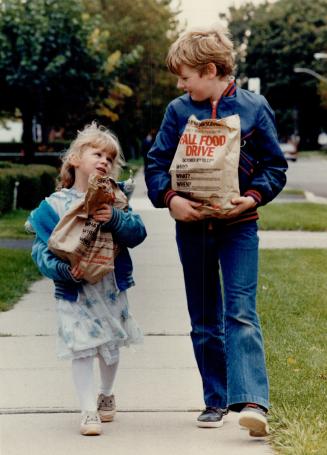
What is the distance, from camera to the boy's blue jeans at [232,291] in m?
4.80

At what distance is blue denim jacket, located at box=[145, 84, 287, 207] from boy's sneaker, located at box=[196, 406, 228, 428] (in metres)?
0.95

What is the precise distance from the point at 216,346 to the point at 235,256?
0.48 m

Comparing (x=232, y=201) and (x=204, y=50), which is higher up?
(x=204, y=50)

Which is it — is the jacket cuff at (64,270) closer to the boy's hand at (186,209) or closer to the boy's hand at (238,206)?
the boy's hand at (186,209)

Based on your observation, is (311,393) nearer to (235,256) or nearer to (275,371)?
(275,371)

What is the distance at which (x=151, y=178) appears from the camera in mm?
4926

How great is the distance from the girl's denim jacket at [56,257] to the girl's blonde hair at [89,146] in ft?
0.40

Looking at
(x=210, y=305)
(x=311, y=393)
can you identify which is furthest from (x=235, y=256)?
(x=311, y=393)

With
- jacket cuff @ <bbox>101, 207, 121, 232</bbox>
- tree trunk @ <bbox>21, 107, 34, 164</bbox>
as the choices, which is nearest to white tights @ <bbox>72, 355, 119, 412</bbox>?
jacket cuff @ <bbox>101, 207, 121, 232</bbox>

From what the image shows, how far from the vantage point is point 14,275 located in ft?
34.1

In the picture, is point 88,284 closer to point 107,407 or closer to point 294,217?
point 107,407

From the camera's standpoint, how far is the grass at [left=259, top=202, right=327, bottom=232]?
16234 millimetres

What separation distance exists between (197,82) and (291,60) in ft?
296

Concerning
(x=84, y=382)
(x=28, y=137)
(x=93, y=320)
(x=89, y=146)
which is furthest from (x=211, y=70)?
(x=28, y=137)
